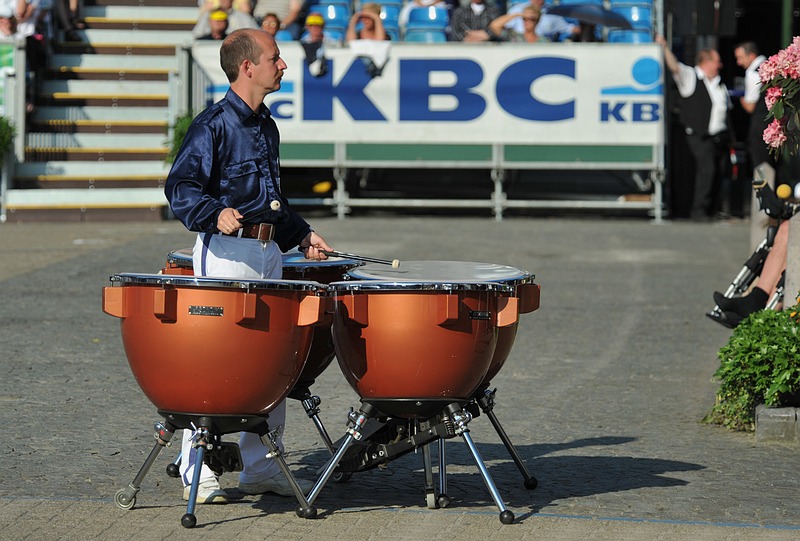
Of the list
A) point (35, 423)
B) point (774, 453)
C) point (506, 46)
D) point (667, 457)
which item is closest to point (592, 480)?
point (667, 457)

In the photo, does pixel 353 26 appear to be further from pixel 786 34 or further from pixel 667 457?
pixel 667 457

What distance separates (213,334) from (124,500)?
847 mm

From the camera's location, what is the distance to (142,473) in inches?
215

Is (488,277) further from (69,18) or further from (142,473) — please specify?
(69,18)

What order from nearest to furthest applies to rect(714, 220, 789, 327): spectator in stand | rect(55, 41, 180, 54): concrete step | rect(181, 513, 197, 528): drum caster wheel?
rect(181, 513, 197, 528): drum caster wheel → rect(714, 220, 789, 327): spectator in stand → rect(55, 41, 180, 54): concrete step

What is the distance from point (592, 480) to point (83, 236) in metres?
10.7

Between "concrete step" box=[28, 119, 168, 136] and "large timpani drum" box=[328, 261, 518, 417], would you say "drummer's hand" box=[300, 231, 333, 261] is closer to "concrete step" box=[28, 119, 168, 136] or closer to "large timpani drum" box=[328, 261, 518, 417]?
"large timpani drum" box=[328, 261, 518, 417]

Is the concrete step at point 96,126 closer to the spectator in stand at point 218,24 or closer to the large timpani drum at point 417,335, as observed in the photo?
the spectator in stand at point 218,24

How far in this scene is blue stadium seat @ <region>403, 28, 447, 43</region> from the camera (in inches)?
734

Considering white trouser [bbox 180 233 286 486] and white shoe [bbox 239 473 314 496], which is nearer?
white trouser [bbox 180 233 286 486]

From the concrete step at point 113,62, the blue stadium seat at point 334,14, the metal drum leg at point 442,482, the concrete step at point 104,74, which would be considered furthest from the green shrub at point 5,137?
the metal drum leg at point 442,482

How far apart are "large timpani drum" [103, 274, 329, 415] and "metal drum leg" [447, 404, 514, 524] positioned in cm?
65

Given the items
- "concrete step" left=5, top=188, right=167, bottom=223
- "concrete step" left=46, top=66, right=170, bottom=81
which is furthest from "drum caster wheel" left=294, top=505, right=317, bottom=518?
"concrete step" left=46, top=66, right=170, bottom=81

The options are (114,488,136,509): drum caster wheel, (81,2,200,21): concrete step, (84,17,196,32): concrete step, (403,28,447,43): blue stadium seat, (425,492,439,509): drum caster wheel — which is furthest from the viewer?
(81,2,200,21): concrete step
